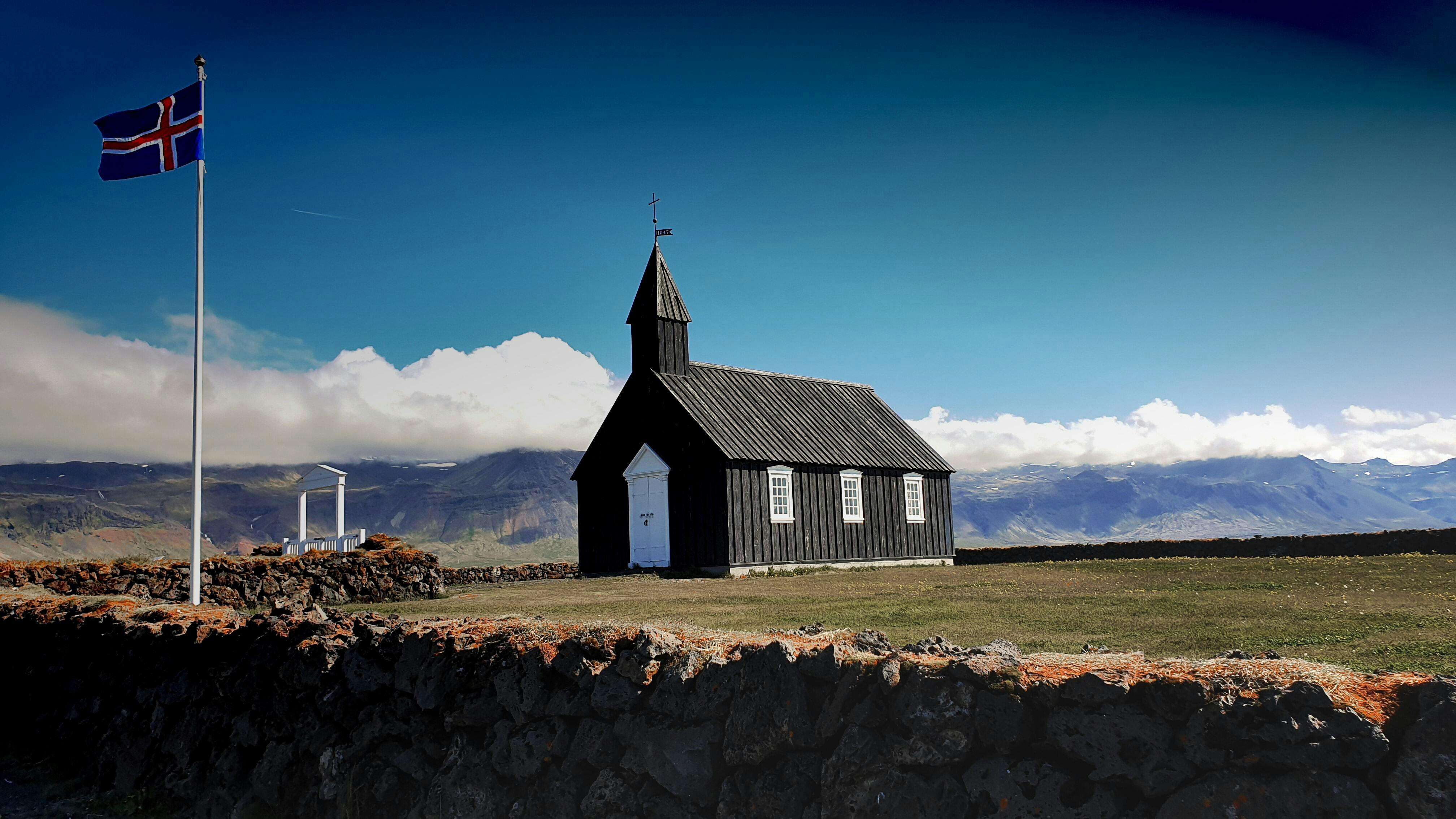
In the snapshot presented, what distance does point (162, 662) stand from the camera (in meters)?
11.3

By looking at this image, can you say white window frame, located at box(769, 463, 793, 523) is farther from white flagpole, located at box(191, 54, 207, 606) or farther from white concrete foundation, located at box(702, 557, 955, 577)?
white flagpole, located at box(191, 54, 207, 606)

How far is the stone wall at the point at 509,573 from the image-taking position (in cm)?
2994

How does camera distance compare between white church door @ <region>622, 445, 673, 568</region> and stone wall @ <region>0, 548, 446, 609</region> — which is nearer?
stone wall @ <region>0, 548, 446, 609</region>

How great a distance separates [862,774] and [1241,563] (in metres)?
19.3

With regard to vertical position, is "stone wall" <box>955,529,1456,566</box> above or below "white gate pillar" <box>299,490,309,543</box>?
below

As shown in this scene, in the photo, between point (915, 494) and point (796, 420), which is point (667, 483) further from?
point (915, 494)

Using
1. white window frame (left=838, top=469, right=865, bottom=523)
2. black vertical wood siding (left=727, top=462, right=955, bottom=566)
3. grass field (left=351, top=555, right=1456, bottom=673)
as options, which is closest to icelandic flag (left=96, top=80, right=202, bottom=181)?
grass field (left=351, top=555, right=1456, bottom=673)

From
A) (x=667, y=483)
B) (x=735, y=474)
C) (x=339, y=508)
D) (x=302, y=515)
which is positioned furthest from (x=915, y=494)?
(x=302, y=515)

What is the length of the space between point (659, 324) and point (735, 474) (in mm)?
6762

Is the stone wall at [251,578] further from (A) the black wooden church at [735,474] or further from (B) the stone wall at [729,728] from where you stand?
(A) the black wooden church at [735,474]

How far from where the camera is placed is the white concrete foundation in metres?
28.4

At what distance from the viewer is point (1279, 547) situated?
26.2 m

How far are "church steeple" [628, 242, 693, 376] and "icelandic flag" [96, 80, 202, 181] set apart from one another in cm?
1660

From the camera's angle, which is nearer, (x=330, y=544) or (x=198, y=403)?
(x=198, y=403)
